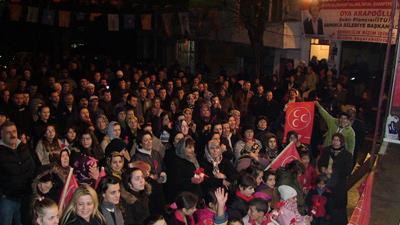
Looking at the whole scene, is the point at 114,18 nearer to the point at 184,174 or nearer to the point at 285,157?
the point at 285,157

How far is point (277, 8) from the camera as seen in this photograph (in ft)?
68.6

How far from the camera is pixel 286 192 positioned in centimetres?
650

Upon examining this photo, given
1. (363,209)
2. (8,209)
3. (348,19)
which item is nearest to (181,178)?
(8,209)

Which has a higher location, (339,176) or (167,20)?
(167,20)

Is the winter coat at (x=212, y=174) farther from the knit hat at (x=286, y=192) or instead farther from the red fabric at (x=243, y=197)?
the red fabric at (x=243, y=197)

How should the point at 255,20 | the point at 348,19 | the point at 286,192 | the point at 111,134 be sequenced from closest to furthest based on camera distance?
the point at 286,192, the point at 111,134, the point at 348,19, the point at 255,20

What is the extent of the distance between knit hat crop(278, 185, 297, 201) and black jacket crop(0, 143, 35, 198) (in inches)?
120

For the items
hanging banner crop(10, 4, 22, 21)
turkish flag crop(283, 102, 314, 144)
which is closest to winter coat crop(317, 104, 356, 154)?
turkish flag crop(283, 102, 314, 144)

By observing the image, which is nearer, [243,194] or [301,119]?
[243,194]

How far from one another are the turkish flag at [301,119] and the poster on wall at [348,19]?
5154mm

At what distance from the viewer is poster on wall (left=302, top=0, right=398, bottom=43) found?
13930mm

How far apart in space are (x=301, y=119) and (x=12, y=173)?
16.2ft

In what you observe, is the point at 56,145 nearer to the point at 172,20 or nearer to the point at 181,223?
the point at 181,223

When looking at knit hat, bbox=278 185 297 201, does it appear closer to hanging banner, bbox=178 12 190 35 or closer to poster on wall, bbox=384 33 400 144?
poster on wall, bbox=384 33 400 144
